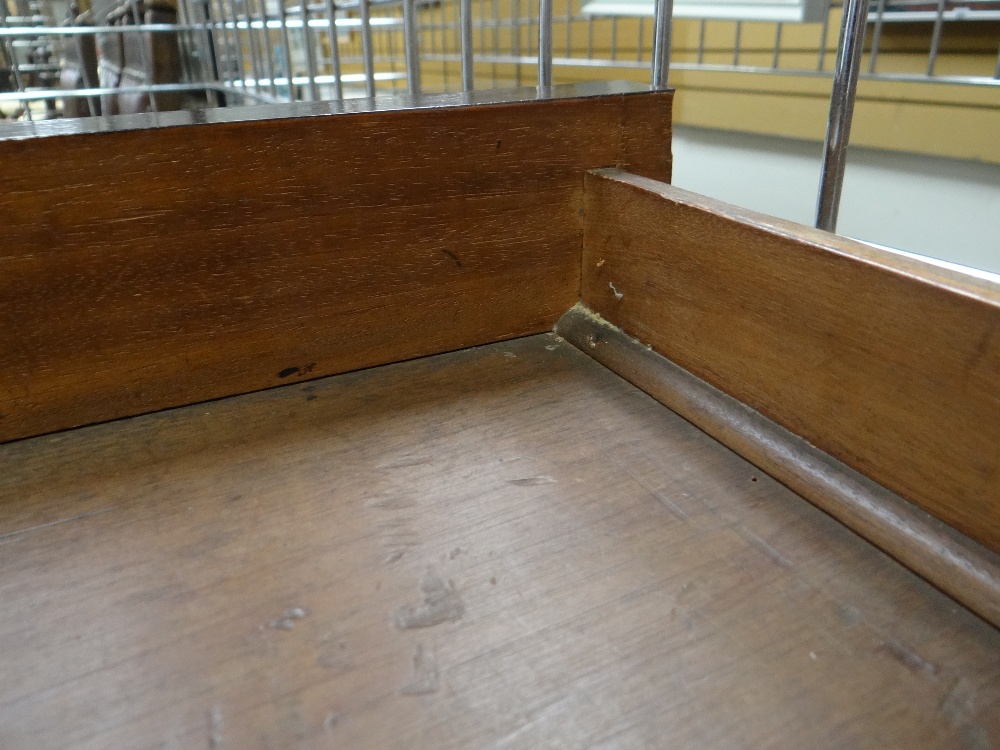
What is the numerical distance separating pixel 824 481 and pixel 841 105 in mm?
390

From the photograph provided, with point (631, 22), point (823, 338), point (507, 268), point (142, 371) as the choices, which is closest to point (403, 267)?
point (507, 268)

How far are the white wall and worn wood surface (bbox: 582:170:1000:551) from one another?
1.32m

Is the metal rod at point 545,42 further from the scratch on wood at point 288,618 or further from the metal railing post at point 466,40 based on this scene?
the scratch on wood at point 288,618

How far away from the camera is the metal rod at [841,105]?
0.64m

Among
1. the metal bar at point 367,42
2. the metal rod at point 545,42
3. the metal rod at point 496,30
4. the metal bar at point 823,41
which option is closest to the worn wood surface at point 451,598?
the metal rod at point 545,42

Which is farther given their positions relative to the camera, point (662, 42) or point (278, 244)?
point (662, 42)

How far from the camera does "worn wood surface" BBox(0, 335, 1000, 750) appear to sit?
34cm

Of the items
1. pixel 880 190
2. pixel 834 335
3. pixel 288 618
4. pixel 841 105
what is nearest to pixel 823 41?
pixel 880 190

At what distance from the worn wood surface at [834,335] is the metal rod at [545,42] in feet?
0.70

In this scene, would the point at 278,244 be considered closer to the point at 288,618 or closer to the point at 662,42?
the point at 288,618

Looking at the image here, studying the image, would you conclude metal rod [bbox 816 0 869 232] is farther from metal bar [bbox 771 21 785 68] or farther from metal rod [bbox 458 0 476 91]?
metal bar [bbox 771 21 785 68]

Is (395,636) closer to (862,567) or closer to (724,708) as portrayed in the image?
(724,708)

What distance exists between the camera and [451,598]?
1.36ft

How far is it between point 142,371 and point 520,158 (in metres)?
0.39
